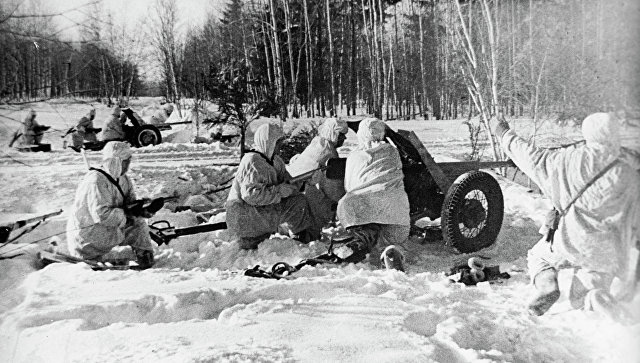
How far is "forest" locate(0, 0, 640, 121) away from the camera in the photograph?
169cm

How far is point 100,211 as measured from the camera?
2527 mm

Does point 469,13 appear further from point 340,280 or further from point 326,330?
point 326,330

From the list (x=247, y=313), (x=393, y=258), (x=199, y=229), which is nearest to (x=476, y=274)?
(x=393, y=258)

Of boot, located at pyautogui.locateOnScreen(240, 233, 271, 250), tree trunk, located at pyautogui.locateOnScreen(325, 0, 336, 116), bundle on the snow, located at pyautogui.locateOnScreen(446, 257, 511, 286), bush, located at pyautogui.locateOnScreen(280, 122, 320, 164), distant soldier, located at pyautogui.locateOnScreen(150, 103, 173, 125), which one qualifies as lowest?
bundle on the snow, located at pyautogui.locateOnScreen(446, 257, 511, 286)

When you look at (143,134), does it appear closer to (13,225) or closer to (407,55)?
(13,225)

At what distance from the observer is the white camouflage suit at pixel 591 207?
175cm

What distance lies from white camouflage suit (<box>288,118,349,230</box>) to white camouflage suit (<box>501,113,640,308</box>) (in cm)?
130

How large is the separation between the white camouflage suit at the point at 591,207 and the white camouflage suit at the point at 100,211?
194 centimetres

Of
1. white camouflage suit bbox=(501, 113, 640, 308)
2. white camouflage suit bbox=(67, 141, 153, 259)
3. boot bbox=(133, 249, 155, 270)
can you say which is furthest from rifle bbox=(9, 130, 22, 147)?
white camouflage suit bbox=(501, 113, 640, 308)

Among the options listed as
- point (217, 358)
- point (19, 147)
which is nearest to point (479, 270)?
point (217, 358)

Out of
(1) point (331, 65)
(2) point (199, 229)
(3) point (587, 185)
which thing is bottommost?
(2) point (199, 229)

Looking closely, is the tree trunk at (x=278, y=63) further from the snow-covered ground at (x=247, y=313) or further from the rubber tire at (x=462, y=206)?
the rubber tire at (x=462, y=206)

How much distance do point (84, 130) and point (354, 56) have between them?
1227 mm

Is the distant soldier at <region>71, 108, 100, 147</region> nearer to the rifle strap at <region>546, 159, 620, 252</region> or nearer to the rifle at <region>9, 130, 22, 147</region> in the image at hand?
the rifle at <region>9, 130, 22, 147</region>
